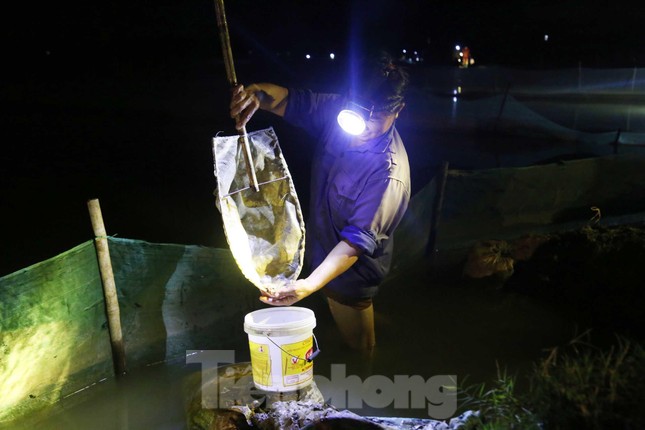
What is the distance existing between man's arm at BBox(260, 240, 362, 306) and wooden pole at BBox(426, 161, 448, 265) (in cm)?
354

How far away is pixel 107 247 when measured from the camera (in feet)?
13.7

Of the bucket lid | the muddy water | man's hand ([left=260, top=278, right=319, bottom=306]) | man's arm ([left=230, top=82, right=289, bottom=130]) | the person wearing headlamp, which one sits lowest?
the muddy water

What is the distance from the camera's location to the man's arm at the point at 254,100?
11.2 ft

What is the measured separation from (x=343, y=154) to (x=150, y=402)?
2.41 metres

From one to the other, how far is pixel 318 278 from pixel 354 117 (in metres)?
1.02

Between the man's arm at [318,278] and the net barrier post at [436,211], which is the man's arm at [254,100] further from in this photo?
the net barrier post at [436,211]

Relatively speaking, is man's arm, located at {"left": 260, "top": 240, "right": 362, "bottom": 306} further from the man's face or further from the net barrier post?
the net barrier post

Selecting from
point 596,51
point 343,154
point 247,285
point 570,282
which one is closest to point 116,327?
point 247,285

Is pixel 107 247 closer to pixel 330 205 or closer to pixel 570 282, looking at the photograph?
pixel 330 205

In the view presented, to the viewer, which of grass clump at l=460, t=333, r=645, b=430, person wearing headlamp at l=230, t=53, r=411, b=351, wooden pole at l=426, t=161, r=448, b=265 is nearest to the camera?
grass clump at l=460, t=333, r=645, b=430

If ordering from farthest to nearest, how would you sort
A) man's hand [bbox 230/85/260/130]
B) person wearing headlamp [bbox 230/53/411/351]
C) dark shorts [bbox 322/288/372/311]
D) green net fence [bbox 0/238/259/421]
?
dark shorts [bbox 322/288/372/311] → green net fence [bbox 0/238/259/421] → person wearing headlamp [bbox 230/53/411/351] → man's hand [bbox 230/85/260/130]

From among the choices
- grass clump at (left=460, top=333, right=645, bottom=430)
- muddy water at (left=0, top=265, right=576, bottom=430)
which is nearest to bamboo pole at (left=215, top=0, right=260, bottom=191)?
muddy water at (left=0, top=265, right=576, bottom=430)

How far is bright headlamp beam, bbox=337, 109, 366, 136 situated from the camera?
3.48 meters

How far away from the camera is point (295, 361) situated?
349 centimetres
